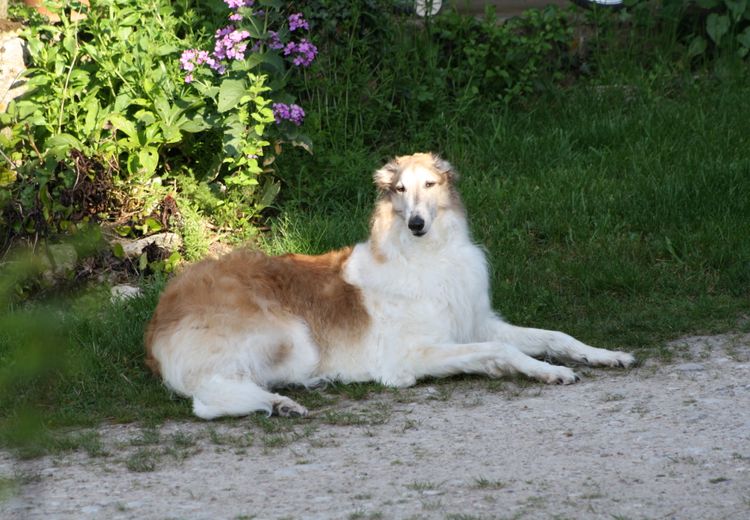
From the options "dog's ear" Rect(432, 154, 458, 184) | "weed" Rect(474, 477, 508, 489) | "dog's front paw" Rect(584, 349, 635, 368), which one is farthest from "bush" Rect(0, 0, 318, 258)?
"weed" Rect(474, 477, 508, 489)

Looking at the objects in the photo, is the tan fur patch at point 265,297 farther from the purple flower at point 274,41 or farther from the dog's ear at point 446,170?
the purple flower at point 274,41

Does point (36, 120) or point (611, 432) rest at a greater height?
point (36, 120)

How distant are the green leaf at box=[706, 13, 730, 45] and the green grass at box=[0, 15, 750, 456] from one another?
350mm

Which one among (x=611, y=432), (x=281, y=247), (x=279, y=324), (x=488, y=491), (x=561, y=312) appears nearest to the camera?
(x=488, y=491)

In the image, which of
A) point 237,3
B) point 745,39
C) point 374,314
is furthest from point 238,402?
point 745,39

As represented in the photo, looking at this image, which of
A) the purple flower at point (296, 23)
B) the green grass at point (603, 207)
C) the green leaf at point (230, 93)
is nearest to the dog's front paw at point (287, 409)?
the green grass at point (603, 207)

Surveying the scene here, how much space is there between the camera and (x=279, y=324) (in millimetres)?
5258

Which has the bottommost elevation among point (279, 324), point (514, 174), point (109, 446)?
point (109, 446)

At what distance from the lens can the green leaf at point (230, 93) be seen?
6844 mm

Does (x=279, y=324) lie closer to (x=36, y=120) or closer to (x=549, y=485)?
(x=549, y=485)

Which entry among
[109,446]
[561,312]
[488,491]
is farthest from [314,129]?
[488,491]

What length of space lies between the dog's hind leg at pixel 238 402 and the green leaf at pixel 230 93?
8.30ft

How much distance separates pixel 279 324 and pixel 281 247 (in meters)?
1.85

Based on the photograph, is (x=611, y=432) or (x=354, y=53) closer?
(x=611, y=432)
